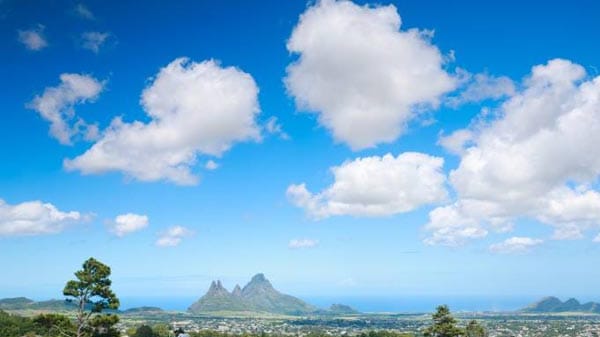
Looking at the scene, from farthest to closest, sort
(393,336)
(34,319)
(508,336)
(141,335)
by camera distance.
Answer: (508,336) < (393,336) < (141,335) < (34,319)

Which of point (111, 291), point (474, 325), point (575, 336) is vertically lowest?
point (575, 336)

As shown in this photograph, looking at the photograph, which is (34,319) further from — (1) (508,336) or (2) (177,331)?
(1) (508,336)

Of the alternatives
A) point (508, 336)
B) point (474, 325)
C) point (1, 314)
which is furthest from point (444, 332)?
point (508, 336)

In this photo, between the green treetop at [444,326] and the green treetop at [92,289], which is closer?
the green treetop at [92,289]

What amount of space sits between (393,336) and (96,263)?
406 ft

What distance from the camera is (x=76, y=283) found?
30469mm

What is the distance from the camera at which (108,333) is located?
33562mm

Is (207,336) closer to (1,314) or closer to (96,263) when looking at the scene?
(1,314)

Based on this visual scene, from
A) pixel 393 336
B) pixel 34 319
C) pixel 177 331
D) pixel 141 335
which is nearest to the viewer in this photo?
pixel 177 331

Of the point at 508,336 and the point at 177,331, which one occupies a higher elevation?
the point at 177,331

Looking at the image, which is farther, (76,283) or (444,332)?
(444,332)

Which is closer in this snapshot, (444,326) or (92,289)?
(92,289)

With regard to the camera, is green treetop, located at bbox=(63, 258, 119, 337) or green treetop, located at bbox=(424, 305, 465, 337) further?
green treetop, located at bbox=(424, 305, 465, 337)

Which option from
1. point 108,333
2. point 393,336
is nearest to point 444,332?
point 108,333
